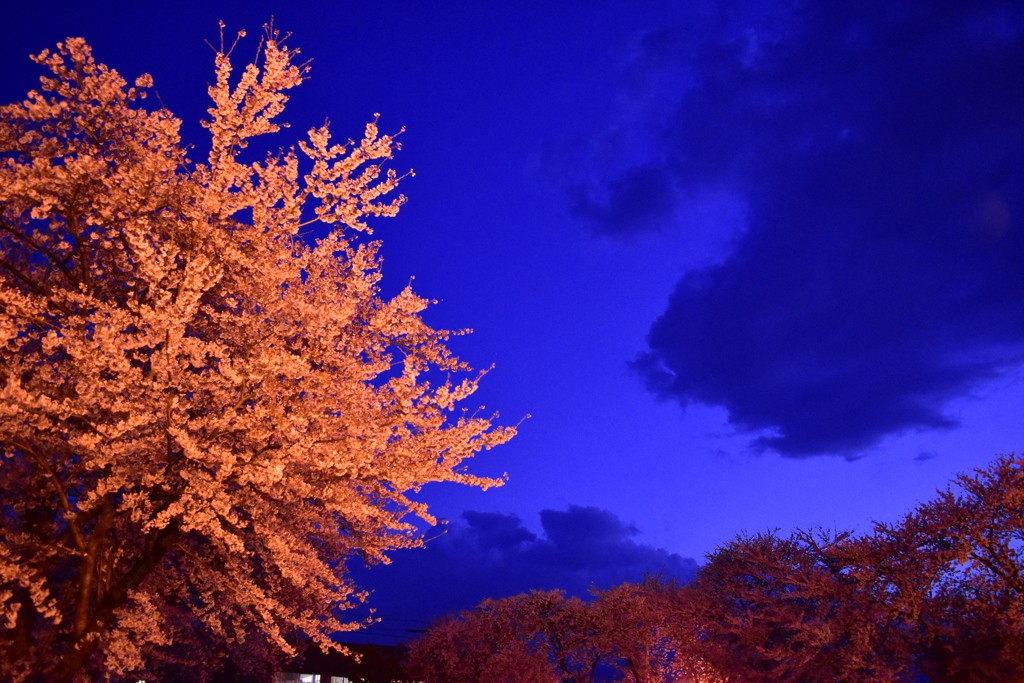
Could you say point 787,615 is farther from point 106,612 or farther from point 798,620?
point 106,612

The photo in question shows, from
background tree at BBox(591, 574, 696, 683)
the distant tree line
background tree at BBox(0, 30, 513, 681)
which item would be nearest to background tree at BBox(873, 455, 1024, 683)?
the distant tree line

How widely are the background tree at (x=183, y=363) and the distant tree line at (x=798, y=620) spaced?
21.3 m

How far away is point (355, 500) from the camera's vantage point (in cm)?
927

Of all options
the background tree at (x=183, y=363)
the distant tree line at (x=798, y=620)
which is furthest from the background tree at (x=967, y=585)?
the background tree at (x=183, y=363)

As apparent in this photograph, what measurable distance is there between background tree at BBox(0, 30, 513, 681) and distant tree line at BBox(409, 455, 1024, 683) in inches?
840

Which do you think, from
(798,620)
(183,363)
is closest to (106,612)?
(183,363)

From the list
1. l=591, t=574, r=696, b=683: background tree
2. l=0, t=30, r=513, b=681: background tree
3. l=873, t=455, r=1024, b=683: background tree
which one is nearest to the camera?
l=0, t=30, r=513, b=681: background tree

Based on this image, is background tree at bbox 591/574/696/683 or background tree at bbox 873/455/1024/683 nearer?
background tree at bbox 873/455/1024/683

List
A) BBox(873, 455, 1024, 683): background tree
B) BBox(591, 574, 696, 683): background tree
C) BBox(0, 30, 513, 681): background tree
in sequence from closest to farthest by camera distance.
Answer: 1. BBox(0, 30, 513, 681): background tree
2. BBox(873, 455, 1024, 683): background tree
3. BBox(591, 574, 696, 683): background tree

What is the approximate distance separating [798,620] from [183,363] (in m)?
26.7

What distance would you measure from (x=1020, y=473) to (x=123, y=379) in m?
28.6

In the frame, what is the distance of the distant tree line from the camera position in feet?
74.4

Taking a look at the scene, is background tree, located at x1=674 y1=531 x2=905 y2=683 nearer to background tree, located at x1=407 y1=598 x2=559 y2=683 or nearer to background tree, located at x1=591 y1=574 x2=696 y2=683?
background tree, located at x1=591 y1=574 x2=696 y2=683

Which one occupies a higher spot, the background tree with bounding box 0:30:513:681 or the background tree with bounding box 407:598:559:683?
the background tree with bounding box 0:30:513:681
